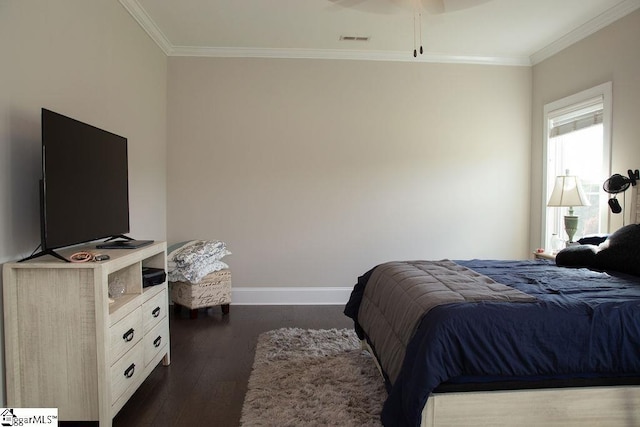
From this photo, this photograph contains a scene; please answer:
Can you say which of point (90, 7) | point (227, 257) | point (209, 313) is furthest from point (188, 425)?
point (90, 7)

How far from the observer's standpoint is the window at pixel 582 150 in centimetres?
340

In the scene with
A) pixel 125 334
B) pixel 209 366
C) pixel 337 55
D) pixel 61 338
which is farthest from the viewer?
pixel 337 55

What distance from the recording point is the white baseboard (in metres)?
4.28

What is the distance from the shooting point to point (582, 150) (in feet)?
12.4

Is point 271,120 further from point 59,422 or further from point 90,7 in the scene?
point 59,422

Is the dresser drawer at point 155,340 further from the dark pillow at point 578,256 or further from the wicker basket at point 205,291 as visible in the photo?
the dark pillow at point 578,256

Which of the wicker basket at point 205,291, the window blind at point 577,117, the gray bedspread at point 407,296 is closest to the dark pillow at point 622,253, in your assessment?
the gray bedspread at point 407,296

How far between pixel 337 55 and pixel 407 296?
10.1 feet

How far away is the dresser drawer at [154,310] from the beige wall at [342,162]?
1640mm

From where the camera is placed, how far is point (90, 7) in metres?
2.63

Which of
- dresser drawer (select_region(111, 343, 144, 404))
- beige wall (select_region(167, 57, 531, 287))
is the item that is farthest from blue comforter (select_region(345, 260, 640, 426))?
beige wall (select_region(167, 57, 531, 287))

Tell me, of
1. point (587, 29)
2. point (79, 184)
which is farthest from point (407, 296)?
point (587, 29)

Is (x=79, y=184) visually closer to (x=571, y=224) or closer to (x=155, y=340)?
(x=155, y=340)

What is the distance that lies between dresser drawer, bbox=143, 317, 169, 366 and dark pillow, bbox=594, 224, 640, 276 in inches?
114
